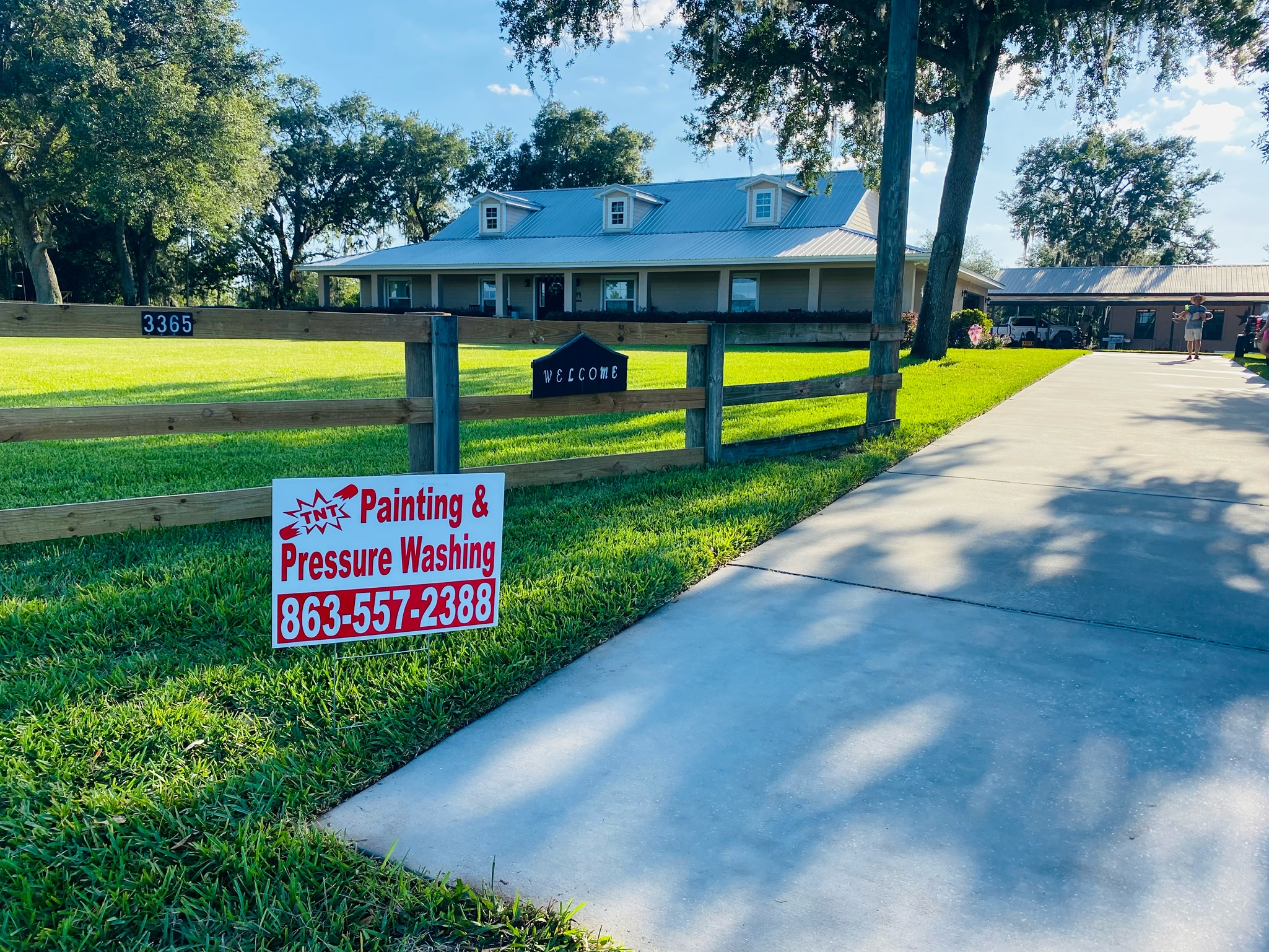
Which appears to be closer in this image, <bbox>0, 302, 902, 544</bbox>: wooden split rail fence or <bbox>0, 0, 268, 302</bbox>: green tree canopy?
<bbox>0, 302, 902, 544</bbox>: wooden split rail fence

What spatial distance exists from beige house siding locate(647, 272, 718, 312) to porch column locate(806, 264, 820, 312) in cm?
382

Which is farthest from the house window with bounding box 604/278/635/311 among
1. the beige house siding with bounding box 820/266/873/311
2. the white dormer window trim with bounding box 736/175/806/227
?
the beige house siding with bounding box 820/266/873/311

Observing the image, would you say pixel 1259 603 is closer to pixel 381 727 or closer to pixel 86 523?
pixel 381 727

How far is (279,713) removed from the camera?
2893 mm

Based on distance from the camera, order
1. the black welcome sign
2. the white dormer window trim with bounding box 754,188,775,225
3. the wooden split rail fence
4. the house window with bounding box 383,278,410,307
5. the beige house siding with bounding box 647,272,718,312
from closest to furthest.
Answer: the wooden split rail fence → the black welcome sign → the white dormer window trim with bounding box 754,188,775,225 → the beige house siding with bounding box 647,272,718,312 → the house window with bounding box 383,278,410,307

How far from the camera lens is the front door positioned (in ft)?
114

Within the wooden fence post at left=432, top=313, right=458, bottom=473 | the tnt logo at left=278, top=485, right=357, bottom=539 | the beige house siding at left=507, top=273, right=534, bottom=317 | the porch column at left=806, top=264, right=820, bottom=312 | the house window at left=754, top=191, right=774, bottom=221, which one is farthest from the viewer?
the beige house siding at left=507, top=273, right=534, bottom=317

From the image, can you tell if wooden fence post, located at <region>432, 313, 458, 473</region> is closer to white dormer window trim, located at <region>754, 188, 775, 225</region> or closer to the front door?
white dormer window trim, located at <region>754, 188, 775, 225</region>

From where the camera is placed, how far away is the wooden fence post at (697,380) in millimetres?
6625

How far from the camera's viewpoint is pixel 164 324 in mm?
3977

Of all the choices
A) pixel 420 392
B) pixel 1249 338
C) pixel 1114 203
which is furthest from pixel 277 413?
pixel 1114 203

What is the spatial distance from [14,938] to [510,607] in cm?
212

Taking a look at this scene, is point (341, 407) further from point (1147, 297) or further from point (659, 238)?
point (1147, 297)

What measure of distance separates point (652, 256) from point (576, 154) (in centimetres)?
2396
